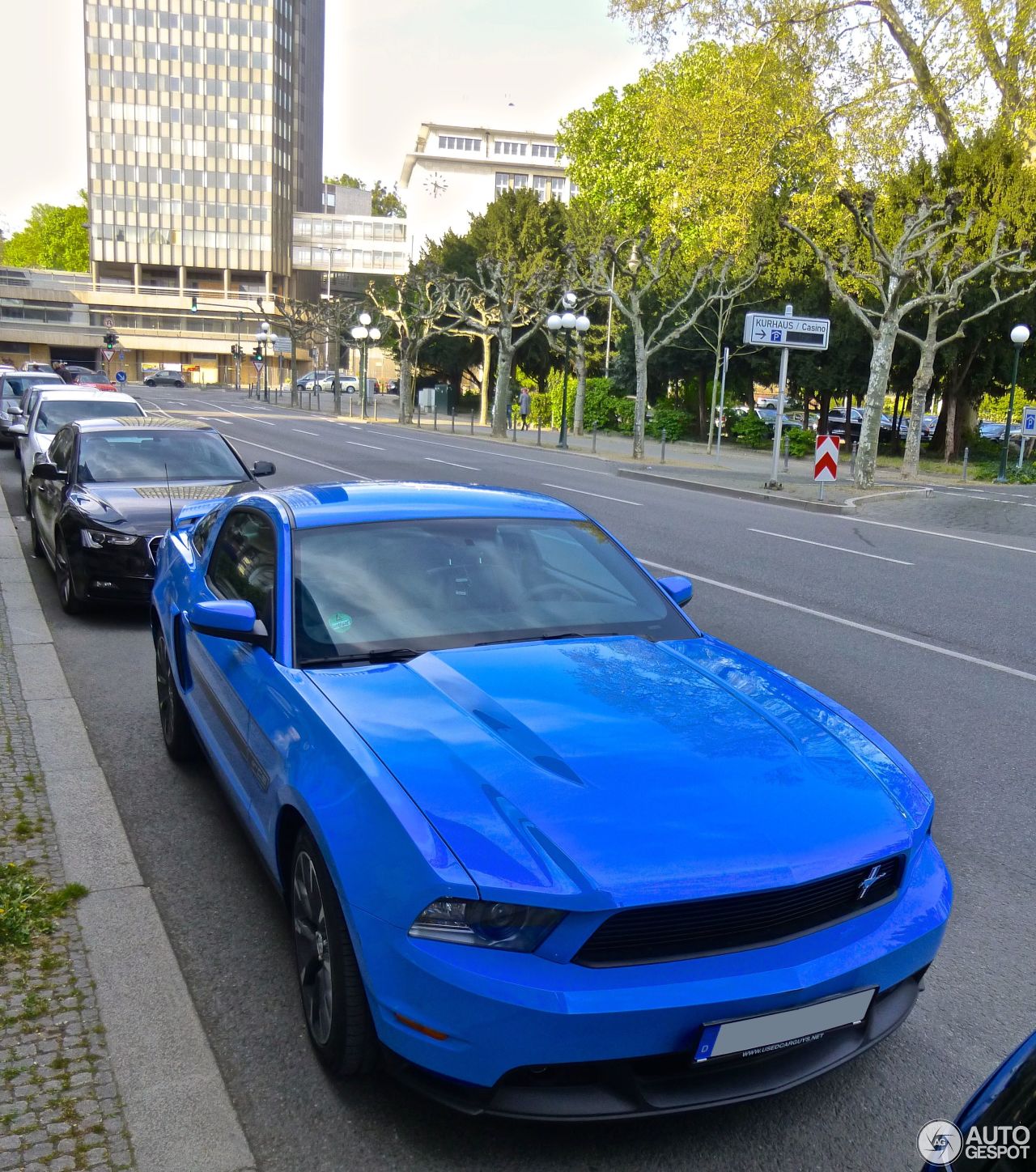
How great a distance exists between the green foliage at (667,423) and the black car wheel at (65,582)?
3658 cm

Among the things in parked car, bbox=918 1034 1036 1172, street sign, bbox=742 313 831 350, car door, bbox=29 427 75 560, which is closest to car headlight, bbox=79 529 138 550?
car door, bbox=29 427 75 560

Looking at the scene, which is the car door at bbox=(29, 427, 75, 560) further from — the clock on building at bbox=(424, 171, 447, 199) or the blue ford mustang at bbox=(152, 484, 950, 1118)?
the clock on building at bbox=(424, 171, 447, 199)

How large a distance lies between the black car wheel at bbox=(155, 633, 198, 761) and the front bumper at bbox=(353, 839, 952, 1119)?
2.86 m

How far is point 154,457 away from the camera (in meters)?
9.78

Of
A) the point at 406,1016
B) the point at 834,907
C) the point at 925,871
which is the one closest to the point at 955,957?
the point at 925,871

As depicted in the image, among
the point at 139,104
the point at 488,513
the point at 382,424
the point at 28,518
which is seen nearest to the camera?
the point at 488,513

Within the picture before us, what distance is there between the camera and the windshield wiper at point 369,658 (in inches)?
144

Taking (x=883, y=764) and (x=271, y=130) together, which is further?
(x=271, y=130)

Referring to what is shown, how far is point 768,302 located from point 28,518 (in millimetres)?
35571

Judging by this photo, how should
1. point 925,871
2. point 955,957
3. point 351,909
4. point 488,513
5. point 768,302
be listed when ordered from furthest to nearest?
point 768,302 → point 488,513 → point 955,957 → point 925,871 → point 351,909

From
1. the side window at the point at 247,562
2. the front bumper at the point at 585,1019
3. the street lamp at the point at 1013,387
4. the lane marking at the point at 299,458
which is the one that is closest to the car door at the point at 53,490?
the side window at the point at 247,562

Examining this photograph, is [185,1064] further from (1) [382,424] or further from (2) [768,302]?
(1) [382,424]

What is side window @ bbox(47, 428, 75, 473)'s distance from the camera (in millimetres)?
9867

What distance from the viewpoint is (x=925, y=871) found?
3031mm
